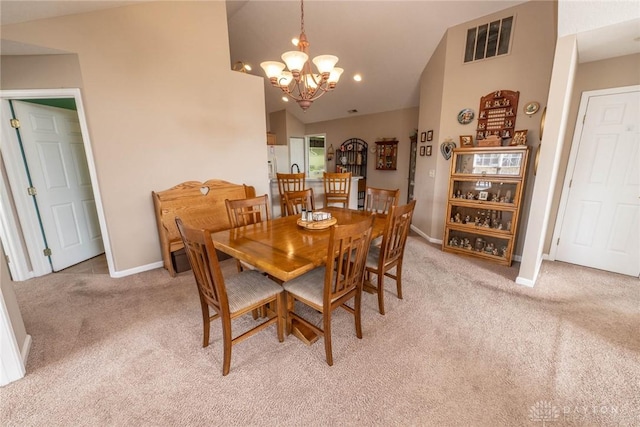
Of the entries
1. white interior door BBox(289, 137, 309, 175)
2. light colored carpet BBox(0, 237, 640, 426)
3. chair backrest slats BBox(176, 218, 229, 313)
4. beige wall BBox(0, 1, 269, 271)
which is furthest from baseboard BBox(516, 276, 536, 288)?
white interior door BBox(289, 137, 309, 175)

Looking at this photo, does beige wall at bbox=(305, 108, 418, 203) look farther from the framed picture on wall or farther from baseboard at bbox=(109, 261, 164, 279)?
baseboard at bbox=(109, 261, 164, 279)

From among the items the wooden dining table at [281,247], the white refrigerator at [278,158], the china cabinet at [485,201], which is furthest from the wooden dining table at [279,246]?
the white refrigerator at [278,158]

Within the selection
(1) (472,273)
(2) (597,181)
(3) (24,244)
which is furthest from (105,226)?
(2) (597,181)

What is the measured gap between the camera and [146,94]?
290 centimetres

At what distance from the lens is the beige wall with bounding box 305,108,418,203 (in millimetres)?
6078

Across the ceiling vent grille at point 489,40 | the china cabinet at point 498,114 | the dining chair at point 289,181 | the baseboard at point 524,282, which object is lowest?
the baseboard at point 524,282

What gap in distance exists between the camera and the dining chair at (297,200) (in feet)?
9.70

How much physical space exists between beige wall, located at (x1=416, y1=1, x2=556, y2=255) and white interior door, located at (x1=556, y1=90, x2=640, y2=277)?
0.50 meters

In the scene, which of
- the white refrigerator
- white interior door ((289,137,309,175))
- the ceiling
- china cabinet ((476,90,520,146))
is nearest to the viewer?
the ceiling

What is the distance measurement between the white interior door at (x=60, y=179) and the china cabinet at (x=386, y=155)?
5.72m

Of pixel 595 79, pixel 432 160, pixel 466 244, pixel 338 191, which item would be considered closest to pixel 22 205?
pixel 338 191

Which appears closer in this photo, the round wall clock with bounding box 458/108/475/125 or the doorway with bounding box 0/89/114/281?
the doorway with bounding box 0/89/114/281

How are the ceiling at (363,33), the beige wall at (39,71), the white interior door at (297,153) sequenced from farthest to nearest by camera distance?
the white interior door at (297,153), the beige wall at (39,71), the ceiling at (363,33)

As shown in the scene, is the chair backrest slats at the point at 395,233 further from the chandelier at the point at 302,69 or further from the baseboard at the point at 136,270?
the baseboard at the point at 136,270
